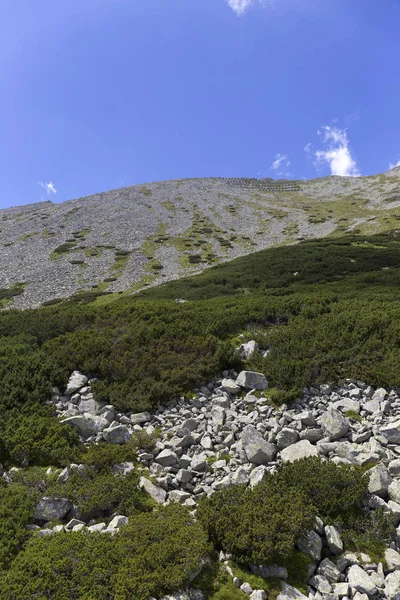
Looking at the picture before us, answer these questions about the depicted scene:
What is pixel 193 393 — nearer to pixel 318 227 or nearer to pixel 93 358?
pixel 93 358

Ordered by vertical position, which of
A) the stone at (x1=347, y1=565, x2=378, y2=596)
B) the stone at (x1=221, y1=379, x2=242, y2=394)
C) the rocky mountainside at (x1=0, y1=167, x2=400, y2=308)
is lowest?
the stone at (x1=347, y1=565, x2=378, y2=596)

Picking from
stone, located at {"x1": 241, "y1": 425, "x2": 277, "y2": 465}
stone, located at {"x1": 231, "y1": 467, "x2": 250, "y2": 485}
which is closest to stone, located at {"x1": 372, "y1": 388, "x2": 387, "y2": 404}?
stone, located at {"x1": 241, "y1": 425, "x2": 277, "y2": 465}

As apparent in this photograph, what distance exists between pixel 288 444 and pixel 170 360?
5.56 m

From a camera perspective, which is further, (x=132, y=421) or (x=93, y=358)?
(x=93, y=358)

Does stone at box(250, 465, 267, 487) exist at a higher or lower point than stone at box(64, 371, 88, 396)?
lower

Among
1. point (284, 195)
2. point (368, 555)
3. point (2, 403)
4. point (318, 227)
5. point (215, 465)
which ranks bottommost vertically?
point (368, 555)

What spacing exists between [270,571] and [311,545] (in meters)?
0.90

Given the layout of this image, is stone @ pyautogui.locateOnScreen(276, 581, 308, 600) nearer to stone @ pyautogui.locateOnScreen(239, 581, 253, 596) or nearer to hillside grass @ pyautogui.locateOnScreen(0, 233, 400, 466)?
stone @ pyautogui.locateOnScreen(239, 581, 253, 596)

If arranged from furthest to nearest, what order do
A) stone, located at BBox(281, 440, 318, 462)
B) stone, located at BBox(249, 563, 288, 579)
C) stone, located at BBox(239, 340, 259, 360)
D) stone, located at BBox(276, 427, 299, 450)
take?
1. stone, located at BBox(239, 340, 259, 360)
2. stone, located at BBox(276, 427, 299, 450)
3. stone, located at BBox(281, 440, 318, 462)
4. stone, located at BBox(249, 563, 288, 579)

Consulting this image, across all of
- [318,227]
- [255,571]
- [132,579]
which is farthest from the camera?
[318,227]

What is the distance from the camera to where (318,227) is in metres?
82.9

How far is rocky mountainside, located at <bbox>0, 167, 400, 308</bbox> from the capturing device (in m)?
52.7

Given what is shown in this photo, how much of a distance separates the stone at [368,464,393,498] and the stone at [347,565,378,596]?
1.85 m

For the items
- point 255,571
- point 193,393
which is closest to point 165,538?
point 255,571
